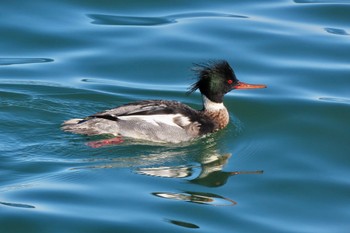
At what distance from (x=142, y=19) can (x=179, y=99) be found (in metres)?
3.81

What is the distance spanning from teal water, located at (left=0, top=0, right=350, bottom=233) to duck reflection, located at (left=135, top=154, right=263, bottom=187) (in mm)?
32

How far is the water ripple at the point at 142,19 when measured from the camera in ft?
62.5

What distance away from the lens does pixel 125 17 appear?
19.3 metres

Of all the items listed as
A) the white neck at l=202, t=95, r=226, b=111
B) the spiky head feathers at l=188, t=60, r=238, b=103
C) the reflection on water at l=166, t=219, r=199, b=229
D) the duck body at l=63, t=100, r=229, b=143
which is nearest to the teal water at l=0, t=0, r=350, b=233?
the reflection on water at l=166, t=219, r=199, b=229

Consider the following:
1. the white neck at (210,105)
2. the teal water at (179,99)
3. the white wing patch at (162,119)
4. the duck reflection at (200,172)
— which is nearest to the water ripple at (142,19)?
the teal water at (179,99)

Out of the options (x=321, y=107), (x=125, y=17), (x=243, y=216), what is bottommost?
(x=243, y=216)

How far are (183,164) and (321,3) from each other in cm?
819

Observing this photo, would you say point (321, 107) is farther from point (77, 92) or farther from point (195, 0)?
point (195, 0)

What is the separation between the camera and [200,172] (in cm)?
1285

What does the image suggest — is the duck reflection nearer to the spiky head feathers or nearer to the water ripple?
the spiky head feathers

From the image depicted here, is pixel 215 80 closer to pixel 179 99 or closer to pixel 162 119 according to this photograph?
pixel 162 119

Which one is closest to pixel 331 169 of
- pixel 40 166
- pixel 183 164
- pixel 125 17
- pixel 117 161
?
pixel 183 164

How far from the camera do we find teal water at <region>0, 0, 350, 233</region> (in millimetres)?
11273

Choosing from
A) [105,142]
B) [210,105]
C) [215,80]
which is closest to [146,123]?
[105,142]
